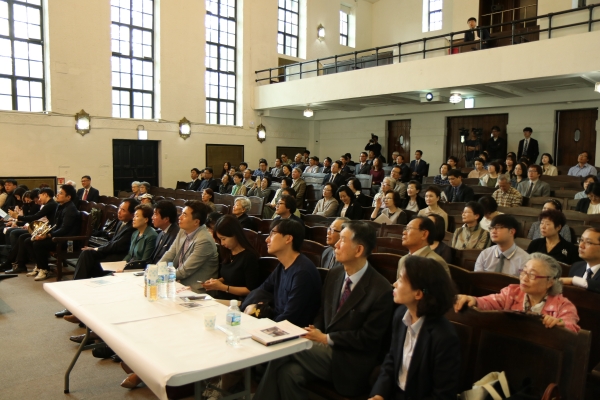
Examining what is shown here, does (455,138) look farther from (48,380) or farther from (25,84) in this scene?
(48,380)

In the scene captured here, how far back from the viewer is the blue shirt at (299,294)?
2758 mm

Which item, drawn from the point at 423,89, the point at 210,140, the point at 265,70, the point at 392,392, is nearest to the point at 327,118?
the point at 265,70

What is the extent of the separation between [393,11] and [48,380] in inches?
614

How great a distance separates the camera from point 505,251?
3.35 m

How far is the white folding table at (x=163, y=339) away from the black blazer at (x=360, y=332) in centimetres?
22

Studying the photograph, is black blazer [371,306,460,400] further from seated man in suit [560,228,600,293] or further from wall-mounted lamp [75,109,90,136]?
wall-mounted lamp [75,109,90,136]

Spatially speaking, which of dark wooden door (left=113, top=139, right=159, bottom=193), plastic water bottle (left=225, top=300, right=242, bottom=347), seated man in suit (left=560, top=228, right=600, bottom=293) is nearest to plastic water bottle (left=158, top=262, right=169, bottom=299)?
plastic water bottle (left=225, top=300, right=242, bottom=347)

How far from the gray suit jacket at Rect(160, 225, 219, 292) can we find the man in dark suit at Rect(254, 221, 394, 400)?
1.47 metres

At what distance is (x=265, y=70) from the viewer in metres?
13.9

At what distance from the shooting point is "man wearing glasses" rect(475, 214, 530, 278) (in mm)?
3289

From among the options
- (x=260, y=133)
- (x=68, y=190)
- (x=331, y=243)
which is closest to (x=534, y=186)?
(x=331, y=243)

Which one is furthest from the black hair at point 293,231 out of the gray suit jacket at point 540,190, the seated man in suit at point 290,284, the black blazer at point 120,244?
the gray suit jacket at point 540,190

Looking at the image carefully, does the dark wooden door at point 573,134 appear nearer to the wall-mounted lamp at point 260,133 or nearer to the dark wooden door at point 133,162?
the wall-mounted lamp at point 260,133

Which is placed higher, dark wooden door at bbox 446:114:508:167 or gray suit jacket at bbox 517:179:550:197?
dark wooden door at bbox 446:114:508:167
